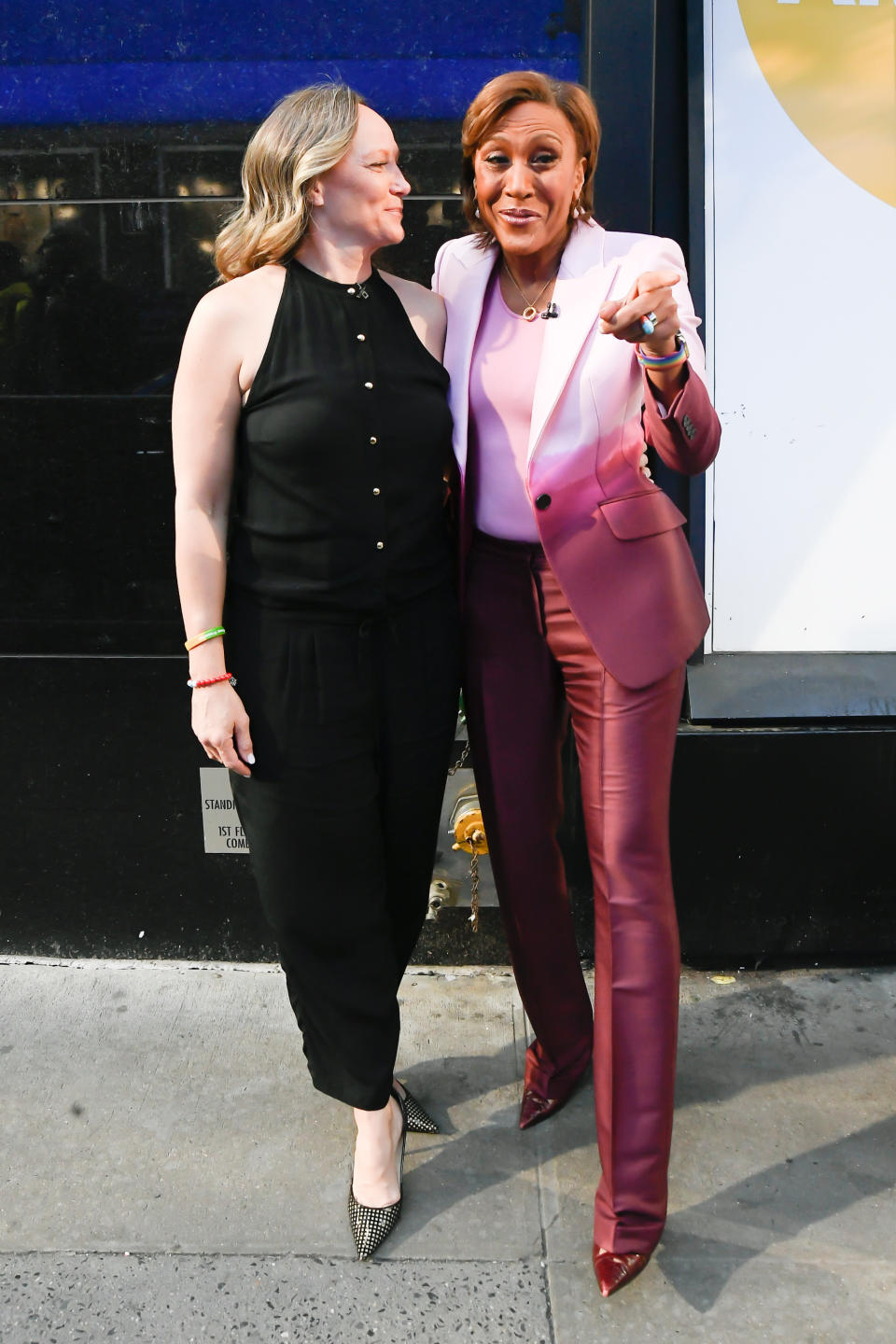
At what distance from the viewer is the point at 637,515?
2229 mm

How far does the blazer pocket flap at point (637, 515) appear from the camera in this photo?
7.25 feet

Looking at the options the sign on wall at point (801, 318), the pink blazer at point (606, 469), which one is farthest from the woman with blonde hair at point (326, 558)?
the sign on wall at point (801, 318)

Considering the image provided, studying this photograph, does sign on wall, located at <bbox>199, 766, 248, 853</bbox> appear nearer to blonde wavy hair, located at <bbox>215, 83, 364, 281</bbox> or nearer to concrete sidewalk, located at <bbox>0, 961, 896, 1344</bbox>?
concrete sidewalk, located at <bbox>0, 961, 896, 1344</bbox>

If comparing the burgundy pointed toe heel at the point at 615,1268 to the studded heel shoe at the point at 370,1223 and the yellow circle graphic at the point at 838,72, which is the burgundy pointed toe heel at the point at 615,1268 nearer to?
the studded heel shoe at the point at 370,1223

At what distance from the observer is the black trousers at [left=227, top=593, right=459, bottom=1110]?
2.23 meters

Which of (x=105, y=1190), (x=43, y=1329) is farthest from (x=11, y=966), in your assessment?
Answer: (x=43, y=1329)

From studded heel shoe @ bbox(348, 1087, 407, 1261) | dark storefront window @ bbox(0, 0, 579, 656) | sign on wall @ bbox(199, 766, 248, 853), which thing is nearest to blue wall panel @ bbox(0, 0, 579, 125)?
dark storefront window @ bbox(0, 0, 579, 656)

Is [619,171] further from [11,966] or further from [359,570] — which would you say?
[11,966]

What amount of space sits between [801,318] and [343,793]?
1.80m

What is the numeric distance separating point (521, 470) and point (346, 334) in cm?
42

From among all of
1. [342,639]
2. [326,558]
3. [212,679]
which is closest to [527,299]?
[326,558]

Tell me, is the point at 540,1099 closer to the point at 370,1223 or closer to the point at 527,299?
the point at 370,1223

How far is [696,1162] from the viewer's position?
253 centimetres

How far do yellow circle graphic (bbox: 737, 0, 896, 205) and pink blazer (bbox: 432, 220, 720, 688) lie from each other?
3.43 ft
